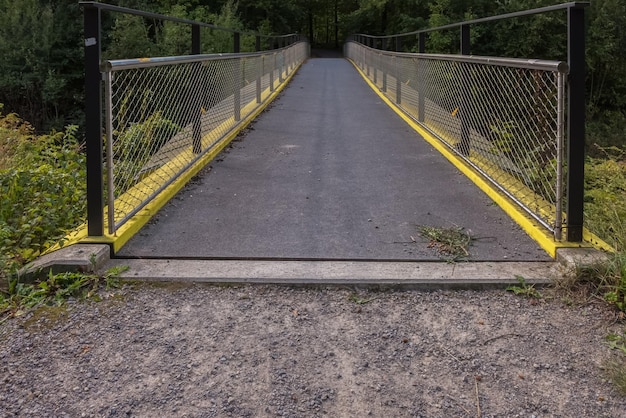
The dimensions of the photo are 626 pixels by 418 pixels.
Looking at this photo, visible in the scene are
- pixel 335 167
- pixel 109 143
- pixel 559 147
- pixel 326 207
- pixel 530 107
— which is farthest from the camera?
pixel 335 167

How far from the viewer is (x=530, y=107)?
5789mm

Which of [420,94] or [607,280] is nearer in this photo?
[607,280]

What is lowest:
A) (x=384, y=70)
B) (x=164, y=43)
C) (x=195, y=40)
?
(x=195, y=40)

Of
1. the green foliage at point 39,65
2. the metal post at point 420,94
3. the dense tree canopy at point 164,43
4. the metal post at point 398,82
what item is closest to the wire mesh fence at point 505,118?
the metal post at point 420,94

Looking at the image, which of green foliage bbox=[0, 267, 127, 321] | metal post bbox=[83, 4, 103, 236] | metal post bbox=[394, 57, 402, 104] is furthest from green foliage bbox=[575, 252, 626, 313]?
metal post bbox=[394, 57, 402, 104]

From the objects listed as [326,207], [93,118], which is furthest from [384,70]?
[93,118]

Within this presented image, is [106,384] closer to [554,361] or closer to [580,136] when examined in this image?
[554,361]

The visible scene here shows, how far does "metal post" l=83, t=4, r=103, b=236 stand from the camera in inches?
148

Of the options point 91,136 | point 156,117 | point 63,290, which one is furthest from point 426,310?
point 156,117

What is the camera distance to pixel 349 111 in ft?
39.8

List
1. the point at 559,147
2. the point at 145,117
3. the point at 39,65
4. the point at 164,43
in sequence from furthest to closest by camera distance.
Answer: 1. the point at 39,65
2. the point at 164,43
3. the point at 145,117
4. the point at 559,147

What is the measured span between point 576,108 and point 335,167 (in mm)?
3316

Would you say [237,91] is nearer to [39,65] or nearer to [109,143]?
[109,143]

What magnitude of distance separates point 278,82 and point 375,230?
13.0 m
